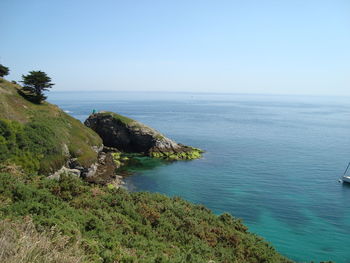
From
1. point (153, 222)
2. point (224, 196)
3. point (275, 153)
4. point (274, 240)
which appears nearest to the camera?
point (153, 222)

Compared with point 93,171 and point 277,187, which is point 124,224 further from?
point 277,187

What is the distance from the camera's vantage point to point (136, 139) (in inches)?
2928

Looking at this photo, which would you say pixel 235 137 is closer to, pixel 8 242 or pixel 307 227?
pixel 307 227

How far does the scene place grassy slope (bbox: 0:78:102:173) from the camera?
40.8m

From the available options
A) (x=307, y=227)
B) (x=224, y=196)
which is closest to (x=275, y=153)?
(x=224, y=196)

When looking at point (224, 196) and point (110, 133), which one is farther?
point (110, 133)

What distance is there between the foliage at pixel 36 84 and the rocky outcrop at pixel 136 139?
63.0 ft

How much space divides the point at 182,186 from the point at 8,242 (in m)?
41.7

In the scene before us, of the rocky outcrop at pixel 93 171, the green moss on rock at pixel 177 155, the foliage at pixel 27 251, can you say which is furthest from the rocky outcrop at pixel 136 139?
the foliage at pixel 27 251

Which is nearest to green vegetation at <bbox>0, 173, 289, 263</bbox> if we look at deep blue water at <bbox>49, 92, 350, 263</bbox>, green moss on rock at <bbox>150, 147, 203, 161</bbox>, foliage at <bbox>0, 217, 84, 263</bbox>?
foliage at <bbox>0, 217, 84, 263</bbox>

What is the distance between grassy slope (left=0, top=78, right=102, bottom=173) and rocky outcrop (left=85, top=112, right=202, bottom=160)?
11957 millimetres

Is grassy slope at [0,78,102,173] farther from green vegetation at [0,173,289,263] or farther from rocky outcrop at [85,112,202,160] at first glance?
green vegetation at [0,173,289,263]

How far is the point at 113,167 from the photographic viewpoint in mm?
54531

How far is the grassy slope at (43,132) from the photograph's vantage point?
134ft
